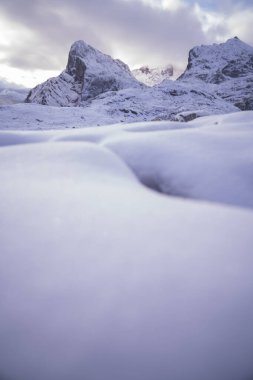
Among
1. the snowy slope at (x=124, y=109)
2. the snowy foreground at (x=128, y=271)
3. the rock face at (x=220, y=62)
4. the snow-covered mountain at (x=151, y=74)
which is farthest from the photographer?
the snow-covered mountain at (x=151, y=74)

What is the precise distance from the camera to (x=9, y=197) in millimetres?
861

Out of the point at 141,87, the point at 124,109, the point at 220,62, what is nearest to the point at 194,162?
the point at 124,109

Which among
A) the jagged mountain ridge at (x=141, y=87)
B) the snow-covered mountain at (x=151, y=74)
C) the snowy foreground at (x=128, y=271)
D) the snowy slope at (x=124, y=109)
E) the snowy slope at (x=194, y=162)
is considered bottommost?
the snowy foreground at (x=128, y=271)

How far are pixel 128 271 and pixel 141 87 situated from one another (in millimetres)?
25342

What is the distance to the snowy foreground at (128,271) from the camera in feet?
1.50

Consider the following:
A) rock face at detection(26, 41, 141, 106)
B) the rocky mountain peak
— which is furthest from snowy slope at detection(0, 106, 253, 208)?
the rocky mountain peak

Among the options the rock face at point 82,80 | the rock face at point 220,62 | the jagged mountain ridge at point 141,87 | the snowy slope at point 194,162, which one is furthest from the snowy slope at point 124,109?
the rock face at point 220,62

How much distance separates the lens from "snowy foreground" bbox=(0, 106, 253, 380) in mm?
457

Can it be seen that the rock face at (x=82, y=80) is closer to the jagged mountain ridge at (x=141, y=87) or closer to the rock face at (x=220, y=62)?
the jagged mountain ridge at (x=141, y=87)

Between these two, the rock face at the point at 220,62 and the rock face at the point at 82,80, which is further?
the rock face at the point at 220,62

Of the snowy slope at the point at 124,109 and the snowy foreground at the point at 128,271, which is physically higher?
the snowy slope at the point at 124,109

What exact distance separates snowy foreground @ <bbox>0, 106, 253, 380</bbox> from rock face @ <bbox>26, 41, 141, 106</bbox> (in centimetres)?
2427

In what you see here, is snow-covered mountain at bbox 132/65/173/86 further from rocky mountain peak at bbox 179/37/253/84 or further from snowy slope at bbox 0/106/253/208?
snowy slope at bbox 0/106/253/208

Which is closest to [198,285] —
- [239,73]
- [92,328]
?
[92,328]
